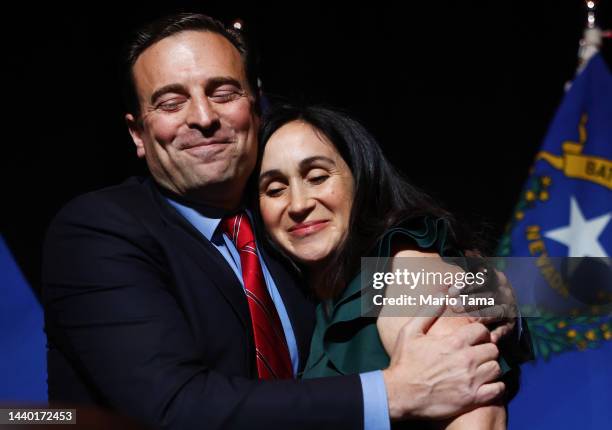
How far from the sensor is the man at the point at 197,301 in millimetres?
1691

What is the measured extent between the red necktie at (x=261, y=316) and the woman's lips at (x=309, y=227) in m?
0.12

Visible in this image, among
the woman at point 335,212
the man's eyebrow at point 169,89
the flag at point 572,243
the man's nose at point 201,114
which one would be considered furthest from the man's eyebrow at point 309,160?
the flag at point 572,243

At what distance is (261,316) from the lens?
2.01m

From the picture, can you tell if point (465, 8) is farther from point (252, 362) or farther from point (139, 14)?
point (252, 362)

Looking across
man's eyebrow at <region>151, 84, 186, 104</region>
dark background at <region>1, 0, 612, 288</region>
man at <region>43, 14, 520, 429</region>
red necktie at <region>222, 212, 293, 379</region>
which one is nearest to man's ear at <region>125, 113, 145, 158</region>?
man at <region>43, 14, 520, 429</region>

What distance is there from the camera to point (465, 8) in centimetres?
359

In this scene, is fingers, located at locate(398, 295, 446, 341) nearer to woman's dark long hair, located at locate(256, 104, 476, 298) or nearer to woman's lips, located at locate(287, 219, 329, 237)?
woman's dark long hair, located at locate(256, 104, 476, 298)

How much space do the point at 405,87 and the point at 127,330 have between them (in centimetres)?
219

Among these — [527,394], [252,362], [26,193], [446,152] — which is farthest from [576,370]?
[26,193]

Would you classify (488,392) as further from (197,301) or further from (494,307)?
(197,301)

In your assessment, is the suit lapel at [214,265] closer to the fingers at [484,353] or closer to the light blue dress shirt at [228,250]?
the light blue dress shirt at [228,250]

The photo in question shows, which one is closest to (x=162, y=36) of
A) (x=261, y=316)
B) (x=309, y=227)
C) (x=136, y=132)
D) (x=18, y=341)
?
(x=136, y=132)

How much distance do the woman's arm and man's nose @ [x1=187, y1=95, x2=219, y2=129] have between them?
1.90 ft

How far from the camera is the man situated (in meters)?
1.69
